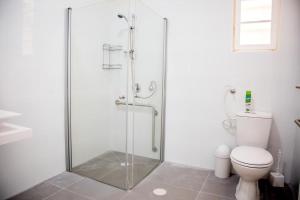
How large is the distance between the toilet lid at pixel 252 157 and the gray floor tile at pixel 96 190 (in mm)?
1164

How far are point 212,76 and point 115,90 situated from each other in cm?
124

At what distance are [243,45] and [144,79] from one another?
1230mm

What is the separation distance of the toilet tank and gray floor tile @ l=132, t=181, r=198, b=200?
0.82m

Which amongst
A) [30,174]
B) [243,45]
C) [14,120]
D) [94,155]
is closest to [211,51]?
[243,45]

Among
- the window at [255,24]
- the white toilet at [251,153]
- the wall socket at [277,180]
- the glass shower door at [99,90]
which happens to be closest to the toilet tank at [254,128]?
the white toilet at [251,153]

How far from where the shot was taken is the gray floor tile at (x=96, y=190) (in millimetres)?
2092

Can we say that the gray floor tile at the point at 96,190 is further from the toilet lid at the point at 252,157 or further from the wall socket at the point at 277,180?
the wall socket at the point at 277,180

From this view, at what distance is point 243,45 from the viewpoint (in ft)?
8.31

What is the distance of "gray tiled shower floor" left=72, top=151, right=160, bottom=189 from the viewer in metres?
2.35

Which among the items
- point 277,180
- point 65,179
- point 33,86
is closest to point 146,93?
point 33,86

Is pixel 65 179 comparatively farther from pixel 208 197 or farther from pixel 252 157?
pixel 252 157

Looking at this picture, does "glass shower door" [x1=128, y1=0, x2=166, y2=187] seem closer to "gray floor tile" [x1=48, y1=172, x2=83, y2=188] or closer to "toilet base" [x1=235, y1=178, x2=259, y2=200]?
"gray floor tile" [x1=48, y1=172, x2=83, y2=188]

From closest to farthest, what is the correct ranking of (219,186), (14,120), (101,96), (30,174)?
(14,120) → (30,174) → (219,186) → (101,96)

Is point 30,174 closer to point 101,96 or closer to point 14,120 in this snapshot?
point 14,120
